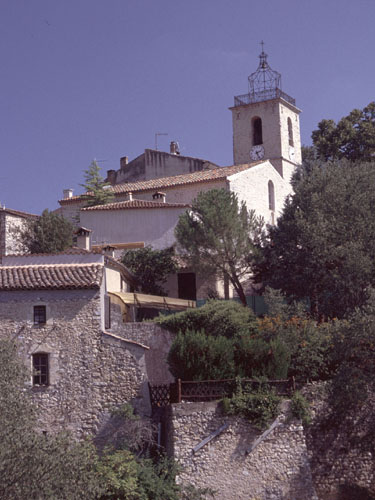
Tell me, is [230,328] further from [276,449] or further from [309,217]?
[309,217]

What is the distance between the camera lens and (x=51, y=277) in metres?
22.7

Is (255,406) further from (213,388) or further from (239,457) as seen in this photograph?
(239,457)

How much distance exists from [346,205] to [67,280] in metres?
13.7

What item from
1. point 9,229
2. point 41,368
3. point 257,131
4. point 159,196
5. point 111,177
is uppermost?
point 257,131

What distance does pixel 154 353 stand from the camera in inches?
1001

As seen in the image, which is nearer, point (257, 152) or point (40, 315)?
point (40, 315)

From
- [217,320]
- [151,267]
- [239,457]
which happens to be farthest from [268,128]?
[239,457]

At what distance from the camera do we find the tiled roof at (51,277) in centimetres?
2198

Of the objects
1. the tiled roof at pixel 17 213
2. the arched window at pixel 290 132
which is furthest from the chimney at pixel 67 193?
the arched window at pixel 290 132

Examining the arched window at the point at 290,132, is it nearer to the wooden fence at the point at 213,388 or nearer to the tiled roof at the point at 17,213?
the tiled roof at the point at 17,213

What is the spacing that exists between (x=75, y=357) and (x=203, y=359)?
14.3 feet

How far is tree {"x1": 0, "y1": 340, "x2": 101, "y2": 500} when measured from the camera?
47.2 ft

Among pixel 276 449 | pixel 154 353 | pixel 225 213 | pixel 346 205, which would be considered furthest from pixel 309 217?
pixel 276 449

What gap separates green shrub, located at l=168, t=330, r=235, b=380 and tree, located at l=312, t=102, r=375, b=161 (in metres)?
27.4
